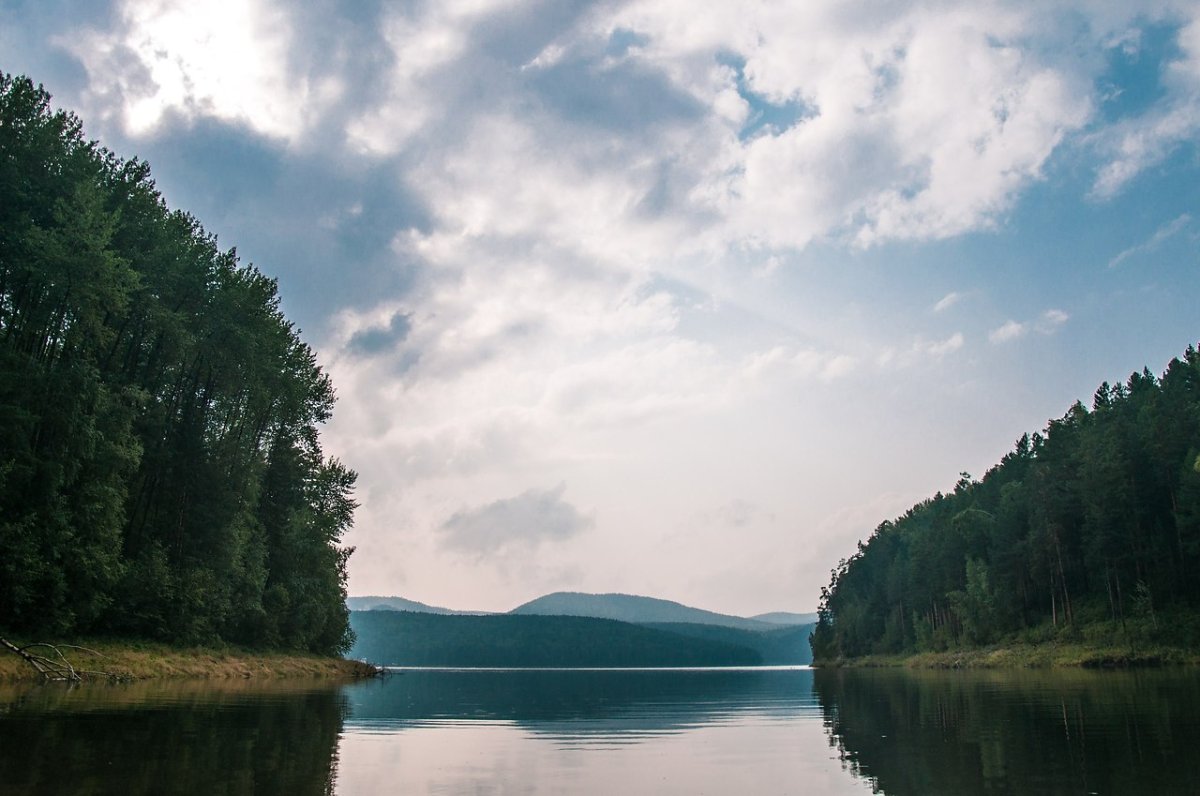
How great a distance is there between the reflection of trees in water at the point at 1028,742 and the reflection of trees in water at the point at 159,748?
38.0 ft

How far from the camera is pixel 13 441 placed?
122 feet

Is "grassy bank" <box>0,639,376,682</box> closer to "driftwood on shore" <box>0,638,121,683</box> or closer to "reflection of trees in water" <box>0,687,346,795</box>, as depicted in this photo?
"driftwood on shore" <box>0,638,121,683</box>

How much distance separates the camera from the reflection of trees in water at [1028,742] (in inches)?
600

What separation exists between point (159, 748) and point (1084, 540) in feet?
312

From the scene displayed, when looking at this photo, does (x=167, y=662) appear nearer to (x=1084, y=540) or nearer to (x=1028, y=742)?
(x=1028, y=742)

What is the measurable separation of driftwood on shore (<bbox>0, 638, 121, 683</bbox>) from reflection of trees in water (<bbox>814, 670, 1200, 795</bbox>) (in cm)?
3233

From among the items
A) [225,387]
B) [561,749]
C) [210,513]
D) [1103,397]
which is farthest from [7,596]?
[1103,397]

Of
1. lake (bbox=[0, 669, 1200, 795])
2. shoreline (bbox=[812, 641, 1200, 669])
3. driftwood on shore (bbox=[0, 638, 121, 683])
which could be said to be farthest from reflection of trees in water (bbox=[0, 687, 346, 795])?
shoreline (bbox=[812, 641, 1200, 669])

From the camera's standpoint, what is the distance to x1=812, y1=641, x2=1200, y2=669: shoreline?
71.3 m

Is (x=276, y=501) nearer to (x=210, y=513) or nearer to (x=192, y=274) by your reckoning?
(x=210, y=513)

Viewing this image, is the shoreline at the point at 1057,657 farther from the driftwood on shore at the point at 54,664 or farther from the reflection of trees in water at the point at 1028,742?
the driftwood on shore at the point at 54,664

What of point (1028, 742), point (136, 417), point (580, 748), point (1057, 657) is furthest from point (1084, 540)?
point (136, 417)

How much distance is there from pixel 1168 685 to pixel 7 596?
184 feet

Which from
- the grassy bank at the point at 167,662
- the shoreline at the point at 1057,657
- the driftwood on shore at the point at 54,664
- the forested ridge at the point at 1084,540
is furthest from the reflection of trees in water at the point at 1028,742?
the forested ridge at the point at 1084,540
